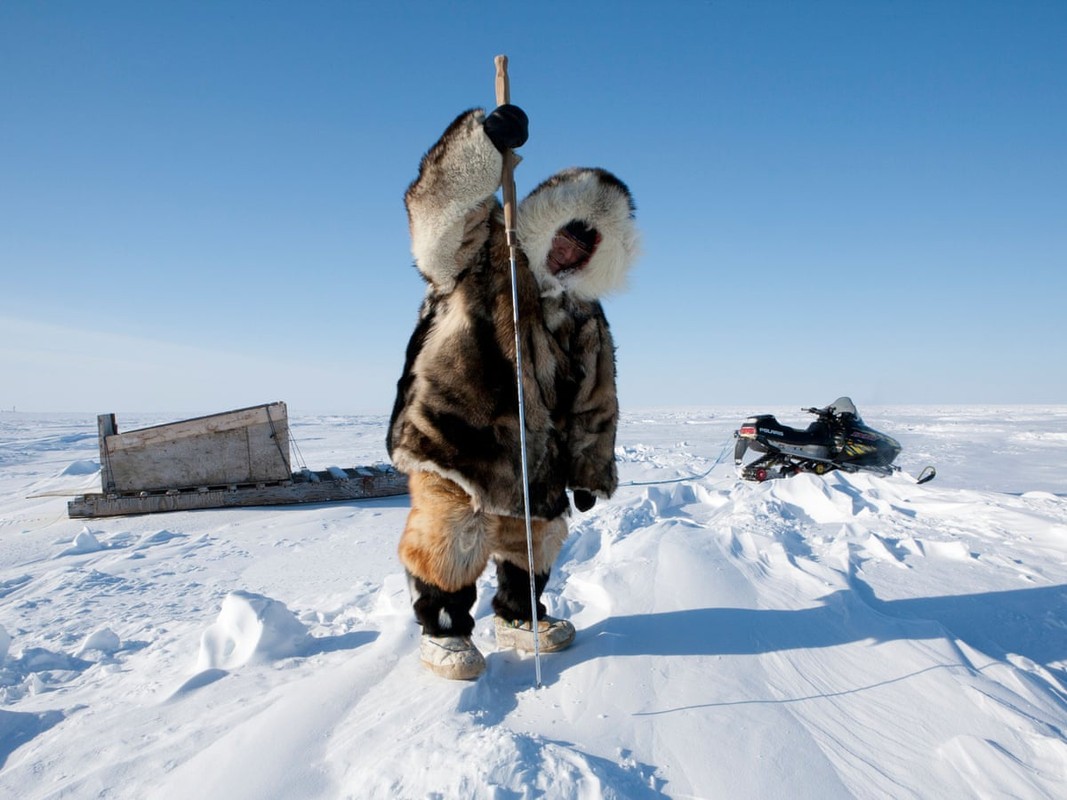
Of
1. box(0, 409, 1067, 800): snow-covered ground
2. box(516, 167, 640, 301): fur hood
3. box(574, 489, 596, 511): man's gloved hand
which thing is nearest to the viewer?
box(0, 409, 1067, 800): snow-covered ground

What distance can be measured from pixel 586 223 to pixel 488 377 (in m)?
0.74

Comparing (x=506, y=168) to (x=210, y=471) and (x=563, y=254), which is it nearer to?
(x=563, y=254)

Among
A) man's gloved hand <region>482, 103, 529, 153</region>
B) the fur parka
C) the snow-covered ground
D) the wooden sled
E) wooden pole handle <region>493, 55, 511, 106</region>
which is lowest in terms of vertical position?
the snow-covered ground

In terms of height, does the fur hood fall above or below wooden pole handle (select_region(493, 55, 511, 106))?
below

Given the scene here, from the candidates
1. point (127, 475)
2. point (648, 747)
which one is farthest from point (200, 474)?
point (648, 747)

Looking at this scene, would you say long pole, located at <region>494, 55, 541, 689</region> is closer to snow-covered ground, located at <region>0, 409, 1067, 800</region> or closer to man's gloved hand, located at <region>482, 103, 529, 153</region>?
man's gloved hand, located at <region>482, 103, 529, 153</region>

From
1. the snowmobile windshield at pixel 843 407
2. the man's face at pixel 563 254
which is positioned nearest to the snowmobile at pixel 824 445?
the snowmobile windshield at pixel 843 407

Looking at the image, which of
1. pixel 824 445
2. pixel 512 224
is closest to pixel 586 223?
pixel 512 224

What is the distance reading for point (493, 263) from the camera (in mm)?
2057

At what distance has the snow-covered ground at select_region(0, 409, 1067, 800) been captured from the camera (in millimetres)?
1311

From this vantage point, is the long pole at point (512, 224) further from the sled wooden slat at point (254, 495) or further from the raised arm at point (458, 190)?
the sled wooden slat at point (254, 495)

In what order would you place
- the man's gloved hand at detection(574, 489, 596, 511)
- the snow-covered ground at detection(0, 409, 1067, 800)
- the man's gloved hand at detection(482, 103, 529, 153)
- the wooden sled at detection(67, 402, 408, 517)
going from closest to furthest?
the snow-covered ground at detection(0, 409, 1067, 800), the man's gloved hand at detection(482, 103, 529, 153), the man's gloved hand at detection(574, 489, 596, 511), the wooden sled at detection(67, 402, 408, 517)

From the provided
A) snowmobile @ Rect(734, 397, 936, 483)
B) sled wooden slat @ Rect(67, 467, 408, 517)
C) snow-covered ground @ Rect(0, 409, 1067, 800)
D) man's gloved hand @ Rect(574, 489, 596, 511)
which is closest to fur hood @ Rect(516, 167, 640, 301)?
man's gloved hand @ Rect(574, 489, 596, 511)

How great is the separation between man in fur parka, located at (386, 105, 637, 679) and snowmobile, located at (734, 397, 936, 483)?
5.72 m
